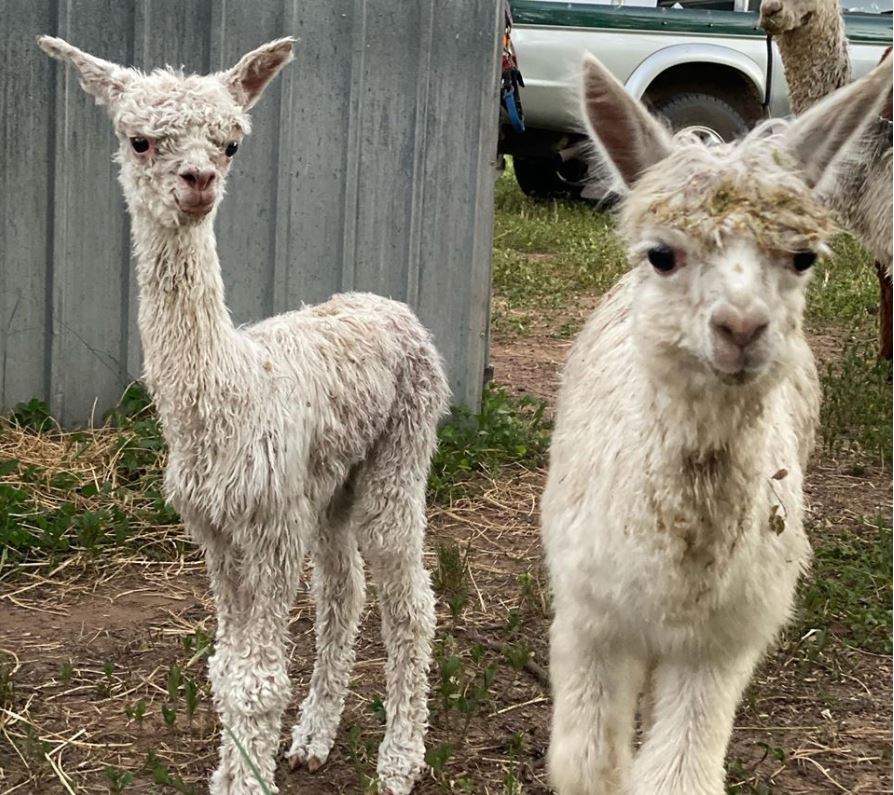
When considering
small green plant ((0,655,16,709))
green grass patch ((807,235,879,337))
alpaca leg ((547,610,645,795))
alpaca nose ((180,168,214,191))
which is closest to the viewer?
alpaca leg ((547,610,645,795))

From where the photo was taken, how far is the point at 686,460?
271 cm

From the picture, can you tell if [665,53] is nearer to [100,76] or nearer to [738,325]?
[100,76]

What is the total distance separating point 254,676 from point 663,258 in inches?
59.5

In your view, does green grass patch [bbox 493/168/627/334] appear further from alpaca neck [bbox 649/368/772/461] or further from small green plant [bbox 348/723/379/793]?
alpaca neck [bbox 649/368/772/461]

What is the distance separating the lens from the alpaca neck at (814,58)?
23.1 ft

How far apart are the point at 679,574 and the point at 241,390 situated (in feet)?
4.15

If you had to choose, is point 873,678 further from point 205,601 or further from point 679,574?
point 205,601

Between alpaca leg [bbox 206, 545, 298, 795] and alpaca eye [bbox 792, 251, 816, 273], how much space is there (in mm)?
1513

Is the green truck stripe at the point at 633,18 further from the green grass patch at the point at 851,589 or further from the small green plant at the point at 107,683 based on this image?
the small green plant at the point at 107,683

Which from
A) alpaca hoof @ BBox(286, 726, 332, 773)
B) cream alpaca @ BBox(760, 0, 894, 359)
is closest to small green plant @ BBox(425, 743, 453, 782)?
alpaca hoof @ BBox(286, 726, 332, 773)

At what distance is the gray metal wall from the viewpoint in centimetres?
573

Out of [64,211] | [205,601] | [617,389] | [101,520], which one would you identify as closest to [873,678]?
[617,389]

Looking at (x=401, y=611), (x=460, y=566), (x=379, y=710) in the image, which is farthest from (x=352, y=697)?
(x=460, y=566)

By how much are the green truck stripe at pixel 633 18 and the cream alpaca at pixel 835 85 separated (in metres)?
6.31
